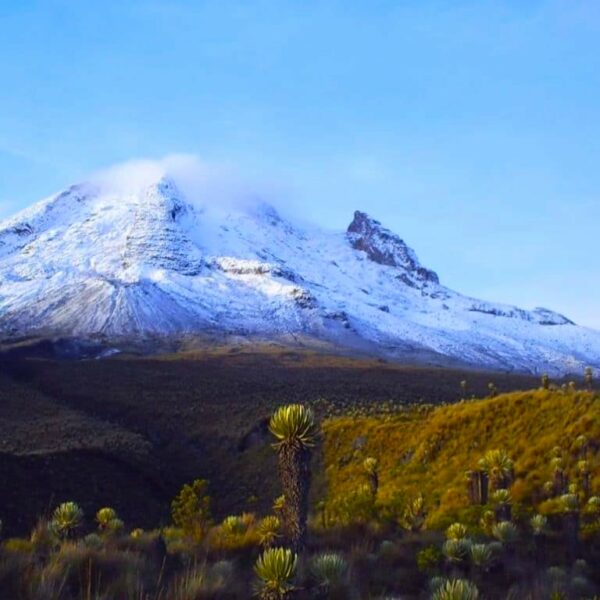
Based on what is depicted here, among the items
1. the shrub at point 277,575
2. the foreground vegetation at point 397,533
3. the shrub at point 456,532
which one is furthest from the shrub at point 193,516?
the shrub at point 277,575

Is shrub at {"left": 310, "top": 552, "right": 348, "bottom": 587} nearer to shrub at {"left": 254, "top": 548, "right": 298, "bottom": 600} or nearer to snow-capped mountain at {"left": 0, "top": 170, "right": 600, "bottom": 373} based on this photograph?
shrub at {"left": 254, "top": 548, "right": 298, "bottom": 600}

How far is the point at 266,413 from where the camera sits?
42.5m

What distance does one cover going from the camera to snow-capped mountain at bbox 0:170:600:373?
123750mm

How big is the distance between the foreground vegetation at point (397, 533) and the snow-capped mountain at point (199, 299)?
3084 inches

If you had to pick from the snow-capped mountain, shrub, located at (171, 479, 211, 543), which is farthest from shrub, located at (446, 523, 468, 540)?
the snow-capped mountain

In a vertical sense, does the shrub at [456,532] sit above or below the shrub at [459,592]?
below

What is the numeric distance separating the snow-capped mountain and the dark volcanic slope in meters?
40.0

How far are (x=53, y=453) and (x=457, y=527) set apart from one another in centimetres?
2065

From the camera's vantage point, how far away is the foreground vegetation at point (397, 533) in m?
7.37

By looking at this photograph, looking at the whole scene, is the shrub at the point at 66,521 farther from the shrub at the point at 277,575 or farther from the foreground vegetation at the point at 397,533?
the shrub at the point at 277,575

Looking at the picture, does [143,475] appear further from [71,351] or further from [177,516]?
[71,351]

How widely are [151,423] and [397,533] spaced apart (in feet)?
101

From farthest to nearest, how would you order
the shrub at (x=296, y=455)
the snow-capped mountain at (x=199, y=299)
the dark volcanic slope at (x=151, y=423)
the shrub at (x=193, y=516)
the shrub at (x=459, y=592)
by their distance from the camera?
1. the snow-capped mountain at (x=199, y=299)
2. the dark volcanic slope at (x=151, y=423)
3. the shrub at (x=193, y=516)
4. the shrub at (x=296, y=455)
5. the shrub at (x=459, y=592)

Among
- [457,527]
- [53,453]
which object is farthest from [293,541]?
[53,453]
